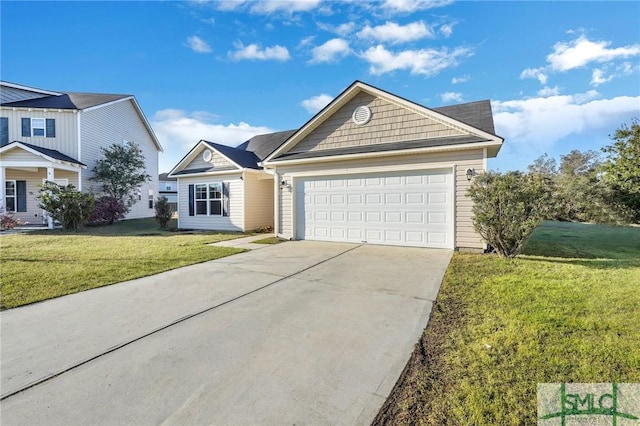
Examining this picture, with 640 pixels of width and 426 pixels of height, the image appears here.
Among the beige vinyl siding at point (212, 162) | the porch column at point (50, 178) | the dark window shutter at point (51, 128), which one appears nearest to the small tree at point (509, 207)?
the beige vinyl siding at point (212, 162)

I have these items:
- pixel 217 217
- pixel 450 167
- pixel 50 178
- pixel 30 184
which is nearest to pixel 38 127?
pixel 30 184

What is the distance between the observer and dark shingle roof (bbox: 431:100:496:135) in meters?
9.32

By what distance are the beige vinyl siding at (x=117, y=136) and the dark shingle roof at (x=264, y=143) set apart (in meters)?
9.14

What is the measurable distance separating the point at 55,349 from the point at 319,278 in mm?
3846

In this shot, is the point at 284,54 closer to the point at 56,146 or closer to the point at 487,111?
the point at 487,111

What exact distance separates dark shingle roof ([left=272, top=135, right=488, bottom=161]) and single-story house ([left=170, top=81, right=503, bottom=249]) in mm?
31

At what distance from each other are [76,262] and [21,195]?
16.2 meters

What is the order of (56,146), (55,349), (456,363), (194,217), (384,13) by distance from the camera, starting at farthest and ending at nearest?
(56,146)
(194,217)
(384,13)
(55,349)
(456,363)

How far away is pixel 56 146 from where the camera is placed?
1712 centimetres

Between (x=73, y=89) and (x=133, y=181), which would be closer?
(x=133, y=181)

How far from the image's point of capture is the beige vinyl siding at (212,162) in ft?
46.4

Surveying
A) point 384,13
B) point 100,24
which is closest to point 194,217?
point 100,24

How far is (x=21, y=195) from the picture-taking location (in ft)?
57.7

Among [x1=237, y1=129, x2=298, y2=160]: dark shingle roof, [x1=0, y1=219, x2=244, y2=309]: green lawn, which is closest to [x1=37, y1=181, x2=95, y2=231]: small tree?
[x1=0, y1=219, x2=244, y2=309]: green lawn
